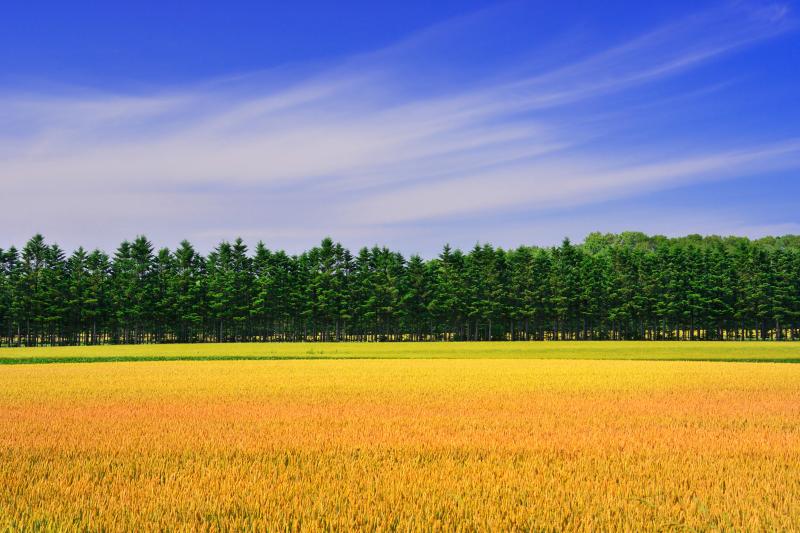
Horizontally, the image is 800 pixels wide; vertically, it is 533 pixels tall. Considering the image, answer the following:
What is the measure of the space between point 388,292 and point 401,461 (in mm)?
107626

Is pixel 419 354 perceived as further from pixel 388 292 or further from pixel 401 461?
pixel 388 292

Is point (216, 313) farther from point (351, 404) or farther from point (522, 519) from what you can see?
point (522, 519)

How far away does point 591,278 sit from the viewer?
124000 mm

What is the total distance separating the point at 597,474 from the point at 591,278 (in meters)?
119

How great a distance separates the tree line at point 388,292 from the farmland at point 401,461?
9670cm

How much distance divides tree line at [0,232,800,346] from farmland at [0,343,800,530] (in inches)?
3807

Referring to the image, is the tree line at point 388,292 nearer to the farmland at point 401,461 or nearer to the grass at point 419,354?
the grass at point 419,354

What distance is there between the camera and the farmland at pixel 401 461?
7.93 m

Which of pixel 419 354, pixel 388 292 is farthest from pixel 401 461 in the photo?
pixel 388 292

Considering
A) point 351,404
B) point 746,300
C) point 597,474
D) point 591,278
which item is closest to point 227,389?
point 351,404

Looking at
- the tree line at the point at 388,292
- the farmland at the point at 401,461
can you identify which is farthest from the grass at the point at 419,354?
the tree line at the point at 388,292

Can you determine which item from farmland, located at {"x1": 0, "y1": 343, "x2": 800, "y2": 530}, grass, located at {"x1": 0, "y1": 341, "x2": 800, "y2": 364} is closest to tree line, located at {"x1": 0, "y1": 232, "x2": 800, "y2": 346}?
grass, located at {"x1": 0, "y1": 341, "x2": 800, "y2": 364}

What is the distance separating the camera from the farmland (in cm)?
793

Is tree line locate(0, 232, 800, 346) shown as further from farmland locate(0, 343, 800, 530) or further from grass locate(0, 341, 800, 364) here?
farmland locate(0, 343, 800, 530)
